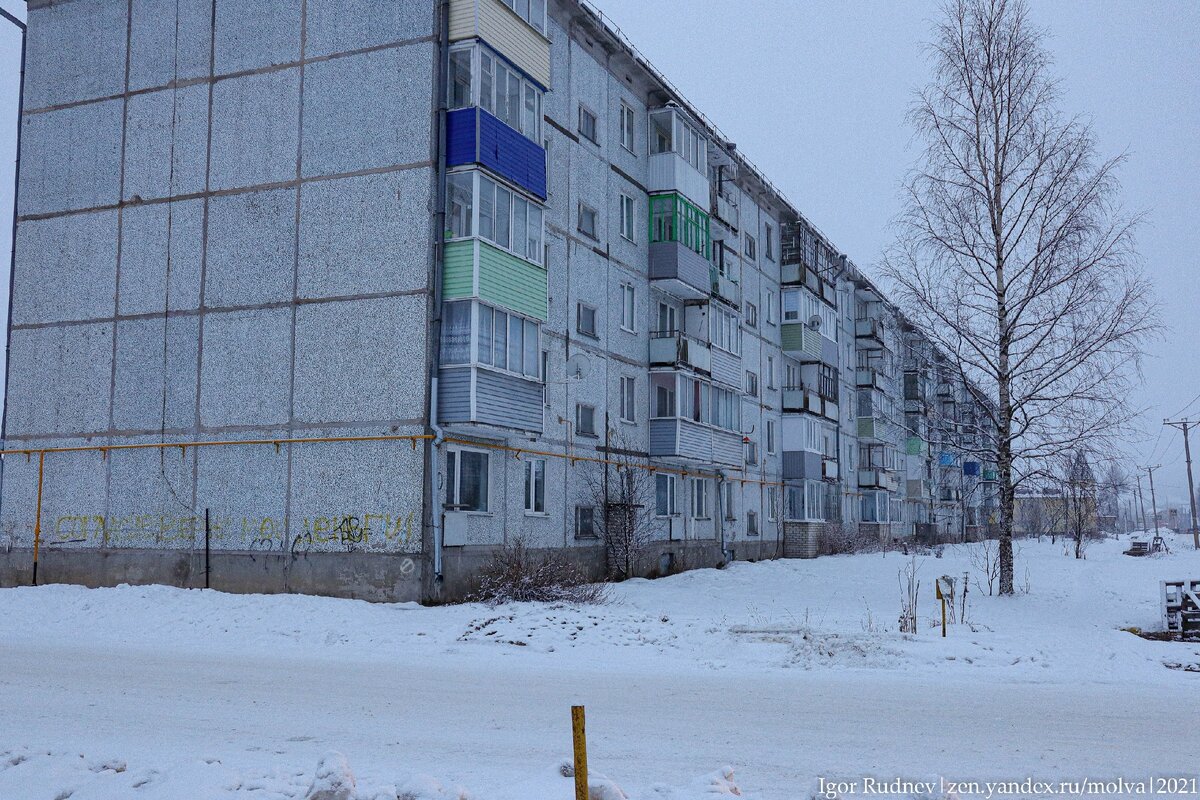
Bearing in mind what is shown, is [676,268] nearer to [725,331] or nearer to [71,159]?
[725,331]

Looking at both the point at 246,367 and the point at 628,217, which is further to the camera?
the point at 628,217

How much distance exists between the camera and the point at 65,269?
78.9ft

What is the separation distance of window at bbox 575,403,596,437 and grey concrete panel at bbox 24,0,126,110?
517 inches

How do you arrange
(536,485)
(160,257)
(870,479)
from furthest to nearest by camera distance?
(870,479) < (536,485) < (160,257)

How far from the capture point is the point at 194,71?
76.4ft

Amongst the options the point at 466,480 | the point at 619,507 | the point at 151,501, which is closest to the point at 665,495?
the point at 619,507

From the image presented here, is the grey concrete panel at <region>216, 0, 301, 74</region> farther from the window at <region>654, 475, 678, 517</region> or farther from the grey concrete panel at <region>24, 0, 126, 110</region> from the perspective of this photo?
the window at <region>654, 475, 678, 517</region>

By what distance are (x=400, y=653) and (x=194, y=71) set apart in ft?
50.3

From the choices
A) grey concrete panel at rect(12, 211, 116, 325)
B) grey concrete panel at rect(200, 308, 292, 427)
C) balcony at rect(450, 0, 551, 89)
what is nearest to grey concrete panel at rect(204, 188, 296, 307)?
grey concrete panel at rect(200, 308, 292, 427)

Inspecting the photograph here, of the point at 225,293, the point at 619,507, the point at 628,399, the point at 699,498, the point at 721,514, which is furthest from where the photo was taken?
the point at 721,514

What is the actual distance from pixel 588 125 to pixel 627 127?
2.79m

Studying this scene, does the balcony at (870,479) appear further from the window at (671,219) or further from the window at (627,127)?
the window at (627,127)

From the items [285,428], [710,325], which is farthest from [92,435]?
[710,325]

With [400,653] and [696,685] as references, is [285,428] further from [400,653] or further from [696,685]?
[696,685]
